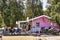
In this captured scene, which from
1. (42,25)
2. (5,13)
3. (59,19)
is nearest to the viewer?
(59,19)

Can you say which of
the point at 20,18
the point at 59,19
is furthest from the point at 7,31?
the point at 20,18

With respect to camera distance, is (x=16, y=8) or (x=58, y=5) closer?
(x=58, y=5)

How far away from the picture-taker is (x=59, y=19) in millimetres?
38188

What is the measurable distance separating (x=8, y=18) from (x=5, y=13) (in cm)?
148

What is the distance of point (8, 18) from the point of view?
57.6m

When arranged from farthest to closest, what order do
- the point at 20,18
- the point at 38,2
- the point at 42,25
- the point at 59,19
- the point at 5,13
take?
the point at 38,2, the point at 20,18, the point at 5,13, the point at 42,25, the point at 59,19

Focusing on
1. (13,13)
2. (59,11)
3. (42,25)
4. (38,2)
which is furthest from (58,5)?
(38,2)

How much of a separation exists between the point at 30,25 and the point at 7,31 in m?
9.97

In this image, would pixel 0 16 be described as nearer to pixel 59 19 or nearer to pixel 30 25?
pixel 30 25

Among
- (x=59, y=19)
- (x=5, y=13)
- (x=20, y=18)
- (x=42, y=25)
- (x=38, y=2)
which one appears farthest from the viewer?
(x=38, y=2)

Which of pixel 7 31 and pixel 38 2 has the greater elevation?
pixel 38 2

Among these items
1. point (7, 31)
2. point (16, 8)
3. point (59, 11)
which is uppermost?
point (16, 8)

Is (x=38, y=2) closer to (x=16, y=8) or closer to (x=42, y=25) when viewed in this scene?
(x=16, y=8)

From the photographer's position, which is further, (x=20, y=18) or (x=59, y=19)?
(x=20, y=18)
